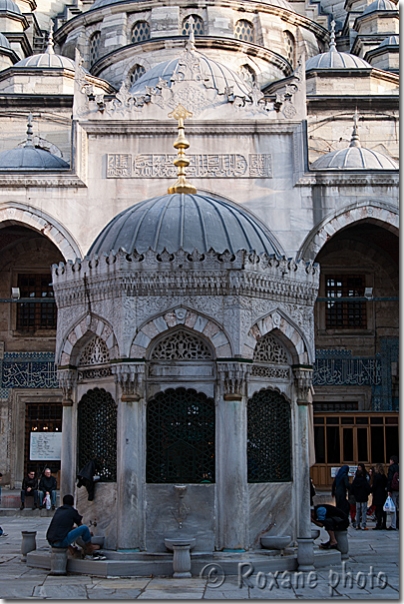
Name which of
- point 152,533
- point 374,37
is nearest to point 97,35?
point 374,37

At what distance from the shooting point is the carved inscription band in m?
19.3

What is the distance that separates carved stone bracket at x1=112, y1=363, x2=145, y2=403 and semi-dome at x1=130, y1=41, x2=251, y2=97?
12.1m

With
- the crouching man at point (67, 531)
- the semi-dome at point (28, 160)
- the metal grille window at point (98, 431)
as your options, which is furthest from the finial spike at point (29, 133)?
the crouching man at point (67, 531)

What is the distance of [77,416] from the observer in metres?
9.33

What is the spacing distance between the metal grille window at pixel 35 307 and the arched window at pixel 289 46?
A: 974 cm

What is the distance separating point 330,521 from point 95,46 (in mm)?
20761

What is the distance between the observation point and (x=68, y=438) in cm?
929

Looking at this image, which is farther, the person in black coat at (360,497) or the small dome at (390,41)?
the small dome at (390,41)

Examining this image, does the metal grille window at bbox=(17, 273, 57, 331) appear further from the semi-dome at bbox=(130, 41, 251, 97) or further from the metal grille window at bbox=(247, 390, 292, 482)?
the metal grille window at bbox=(247, 390, 292, 482)

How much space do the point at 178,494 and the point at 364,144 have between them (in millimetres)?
16480

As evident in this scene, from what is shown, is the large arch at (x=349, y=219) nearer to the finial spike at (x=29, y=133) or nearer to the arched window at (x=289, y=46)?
the finial spike at (x=29, y=133)

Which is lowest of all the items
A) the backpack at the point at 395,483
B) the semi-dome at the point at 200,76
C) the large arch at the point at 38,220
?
the backpack at the point at 395,483

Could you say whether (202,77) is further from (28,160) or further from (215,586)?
(215,586)

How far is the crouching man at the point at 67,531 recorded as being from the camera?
8.45 m
